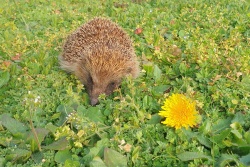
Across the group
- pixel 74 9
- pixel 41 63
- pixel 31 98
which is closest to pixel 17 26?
pixel 74 9

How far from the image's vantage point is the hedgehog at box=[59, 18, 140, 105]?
4312 mm

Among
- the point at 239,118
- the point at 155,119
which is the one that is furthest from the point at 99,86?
the point at 239,118

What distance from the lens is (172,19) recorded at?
6.30 meters

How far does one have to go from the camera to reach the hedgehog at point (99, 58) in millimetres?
4312

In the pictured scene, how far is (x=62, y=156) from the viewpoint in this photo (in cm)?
305

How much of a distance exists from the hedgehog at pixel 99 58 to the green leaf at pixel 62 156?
0.97 meters

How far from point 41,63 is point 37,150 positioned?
1.80 metres

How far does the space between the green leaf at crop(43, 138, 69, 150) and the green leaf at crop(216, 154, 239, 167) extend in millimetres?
1202

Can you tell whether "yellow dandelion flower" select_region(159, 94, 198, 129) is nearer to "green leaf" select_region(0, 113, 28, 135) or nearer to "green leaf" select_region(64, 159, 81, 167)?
"green leaf" select_region(64, 159, 81, 167)

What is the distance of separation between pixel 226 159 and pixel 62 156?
Answer: 4.16 ft

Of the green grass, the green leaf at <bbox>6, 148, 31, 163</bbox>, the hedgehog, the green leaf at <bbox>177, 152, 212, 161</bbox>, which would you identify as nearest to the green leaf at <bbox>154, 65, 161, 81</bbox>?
the green grass

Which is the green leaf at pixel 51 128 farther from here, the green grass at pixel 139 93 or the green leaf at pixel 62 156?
the green leaf at pixel 62 156

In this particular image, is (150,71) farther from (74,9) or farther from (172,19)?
(74,9)

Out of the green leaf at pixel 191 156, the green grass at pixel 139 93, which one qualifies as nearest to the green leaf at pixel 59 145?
the green grass at pixel 139 93
